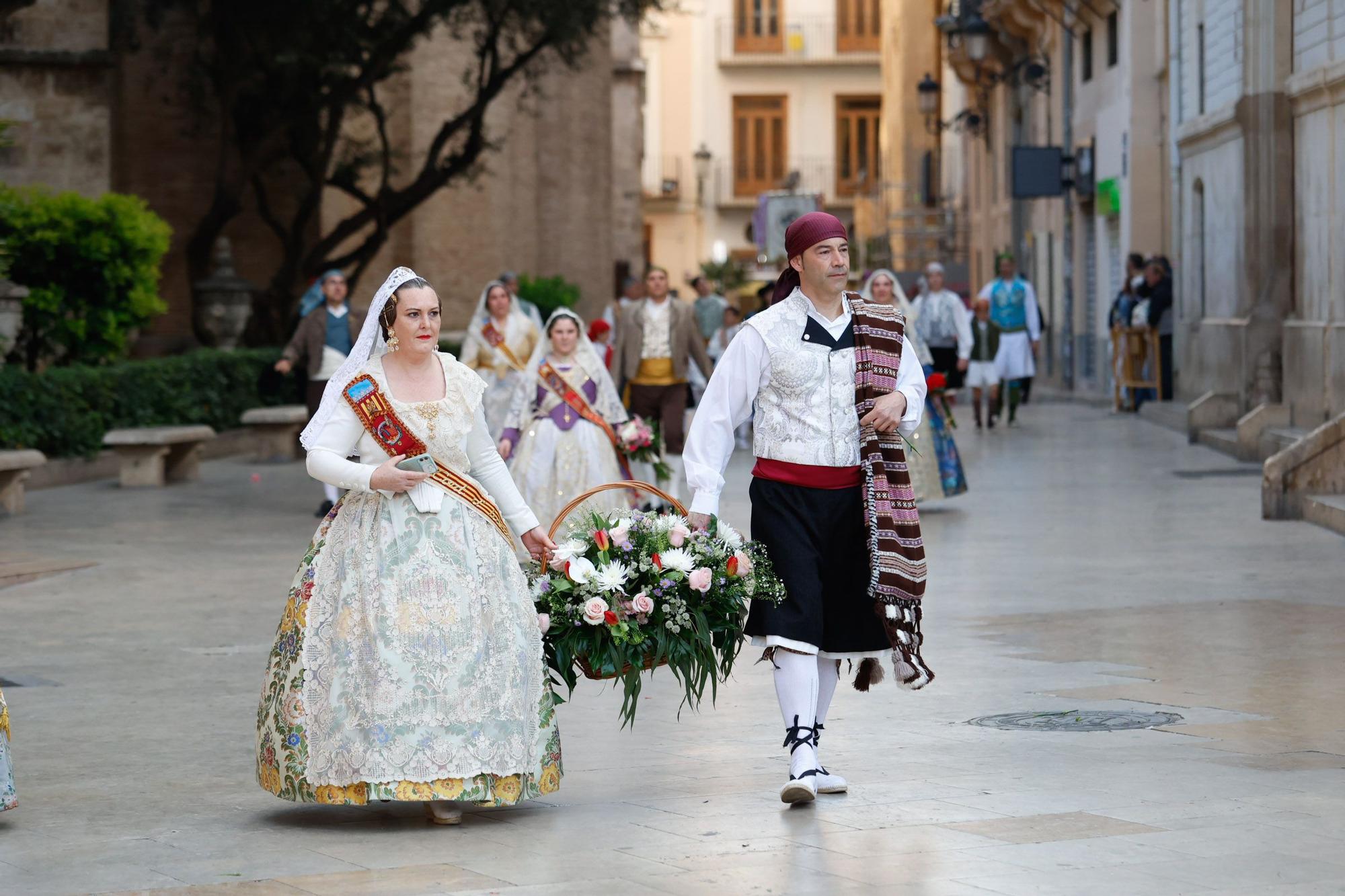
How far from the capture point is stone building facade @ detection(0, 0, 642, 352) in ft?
89.5

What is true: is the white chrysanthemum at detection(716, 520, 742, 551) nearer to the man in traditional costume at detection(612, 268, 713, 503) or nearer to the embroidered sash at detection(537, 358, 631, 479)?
the embroidered sash at detection(537, 358, 631, 479)

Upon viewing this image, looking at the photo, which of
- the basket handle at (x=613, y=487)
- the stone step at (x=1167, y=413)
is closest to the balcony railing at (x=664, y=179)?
the stone step at (x=1167, y=413)

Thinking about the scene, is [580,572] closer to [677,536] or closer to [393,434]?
[677,536]

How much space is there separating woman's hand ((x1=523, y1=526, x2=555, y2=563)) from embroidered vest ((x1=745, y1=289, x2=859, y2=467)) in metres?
0.73

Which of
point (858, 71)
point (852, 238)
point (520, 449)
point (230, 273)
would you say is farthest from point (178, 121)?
point (858, 71)

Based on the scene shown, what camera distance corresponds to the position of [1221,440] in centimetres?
2148

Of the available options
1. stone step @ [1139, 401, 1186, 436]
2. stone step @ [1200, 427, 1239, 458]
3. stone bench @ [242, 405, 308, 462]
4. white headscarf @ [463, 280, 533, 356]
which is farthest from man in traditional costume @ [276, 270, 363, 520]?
stone step @ [1139, 401, 1186, 436]

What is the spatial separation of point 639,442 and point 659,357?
2.53 m

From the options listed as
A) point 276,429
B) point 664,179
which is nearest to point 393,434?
point 276,429

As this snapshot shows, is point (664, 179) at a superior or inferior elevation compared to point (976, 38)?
superior

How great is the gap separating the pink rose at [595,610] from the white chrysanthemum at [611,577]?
0.06m

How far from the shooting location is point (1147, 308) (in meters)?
27.4

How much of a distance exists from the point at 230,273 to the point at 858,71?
52062mm

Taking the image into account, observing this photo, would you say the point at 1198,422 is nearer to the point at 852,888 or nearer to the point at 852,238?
the point at 852,888
